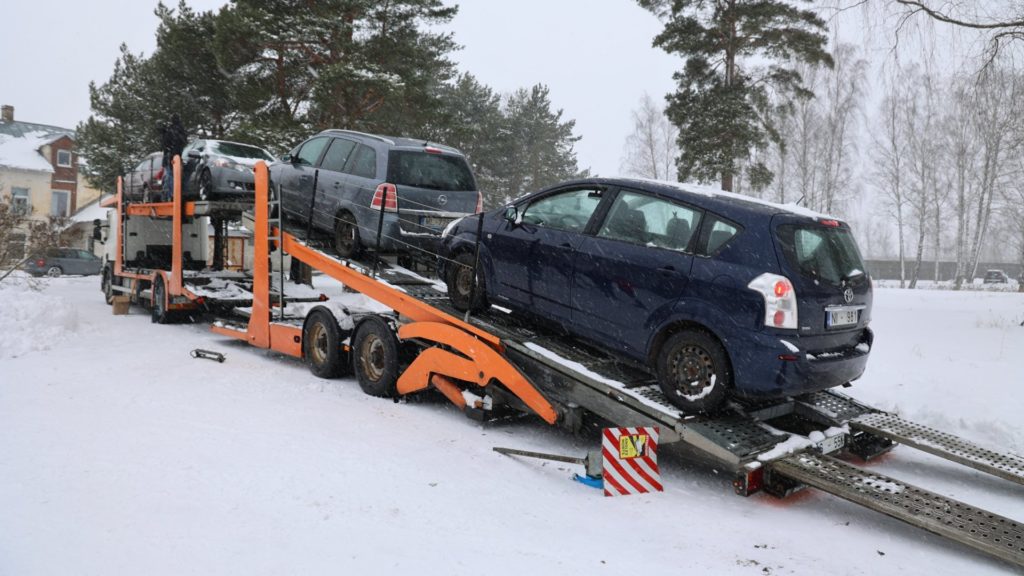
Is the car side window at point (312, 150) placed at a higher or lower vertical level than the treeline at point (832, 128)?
lower

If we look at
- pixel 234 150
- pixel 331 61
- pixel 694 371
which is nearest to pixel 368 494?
pixel 694 371

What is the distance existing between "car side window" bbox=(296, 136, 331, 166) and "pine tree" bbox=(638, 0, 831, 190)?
13675 millimetres

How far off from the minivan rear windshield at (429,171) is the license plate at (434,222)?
1.30 feet

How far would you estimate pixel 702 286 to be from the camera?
474cm

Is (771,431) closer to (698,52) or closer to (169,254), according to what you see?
(169,254)

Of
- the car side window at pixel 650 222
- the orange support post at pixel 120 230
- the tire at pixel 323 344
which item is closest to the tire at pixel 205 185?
the orange support post at pixel 120 230

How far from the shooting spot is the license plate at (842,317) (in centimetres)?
472

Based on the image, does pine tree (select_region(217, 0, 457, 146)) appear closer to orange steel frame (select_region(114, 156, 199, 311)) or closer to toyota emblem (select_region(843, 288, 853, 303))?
orange steel frame (select_region(114, 156, 199, 311))

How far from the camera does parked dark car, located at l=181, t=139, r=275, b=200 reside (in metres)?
10.5

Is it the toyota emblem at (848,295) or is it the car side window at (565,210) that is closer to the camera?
the toyota emblem at (848,295)

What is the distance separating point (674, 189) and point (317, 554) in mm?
3620

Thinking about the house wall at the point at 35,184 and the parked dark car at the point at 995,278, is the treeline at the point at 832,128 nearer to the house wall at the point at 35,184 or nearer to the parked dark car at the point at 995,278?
the parked dark car at the point at 995,278

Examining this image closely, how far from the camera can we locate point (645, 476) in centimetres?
481

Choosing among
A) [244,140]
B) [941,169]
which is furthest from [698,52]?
[941,169]
